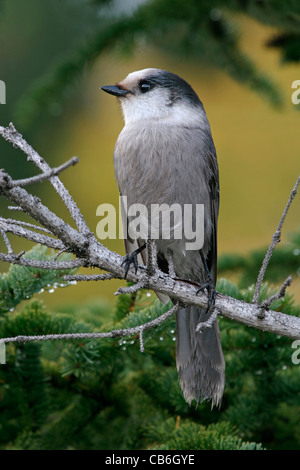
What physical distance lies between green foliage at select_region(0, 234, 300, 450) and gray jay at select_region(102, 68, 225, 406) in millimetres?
92

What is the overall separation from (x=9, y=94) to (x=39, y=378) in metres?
5.09

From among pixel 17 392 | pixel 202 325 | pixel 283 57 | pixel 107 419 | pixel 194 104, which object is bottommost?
pixel 107 419

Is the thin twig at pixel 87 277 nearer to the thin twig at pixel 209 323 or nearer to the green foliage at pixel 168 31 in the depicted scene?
the thin twig at pixel 209 323

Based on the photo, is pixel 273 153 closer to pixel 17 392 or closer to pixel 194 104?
pixel 194 104

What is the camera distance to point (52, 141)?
708 cm

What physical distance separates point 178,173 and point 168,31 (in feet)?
3.85

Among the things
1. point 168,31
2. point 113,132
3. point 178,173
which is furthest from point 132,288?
point 113,132

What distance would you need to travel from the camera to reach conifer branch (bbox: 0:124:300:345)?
187 centimetres

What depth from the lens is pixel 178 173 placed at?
9.72 ft

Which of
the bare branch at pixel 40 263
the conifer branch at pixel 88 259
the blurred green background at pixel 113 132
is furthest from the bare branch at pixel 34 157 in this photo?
the blurred green background at pixel 113 132

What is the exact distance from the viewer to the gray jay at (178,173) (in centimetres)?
277

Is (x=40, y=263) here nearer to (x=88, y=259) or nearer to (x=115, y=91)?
(x=88, y=259)

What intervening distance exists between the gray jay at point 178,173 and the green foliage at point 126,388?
0.09 meters
